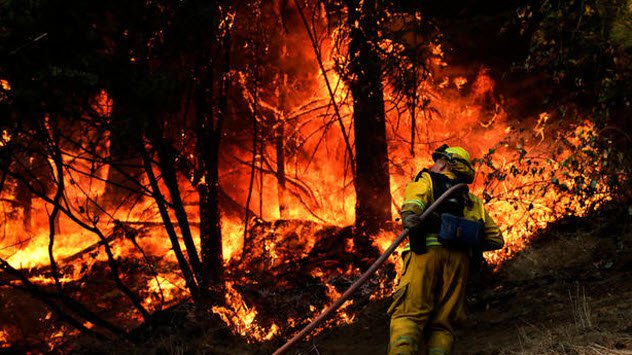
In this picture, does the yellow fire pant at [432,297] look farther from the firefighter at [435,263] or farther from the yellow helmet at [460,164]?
the yellow helmet at [460,164]

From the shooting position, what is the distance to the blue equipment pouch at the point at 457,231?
4289 mm

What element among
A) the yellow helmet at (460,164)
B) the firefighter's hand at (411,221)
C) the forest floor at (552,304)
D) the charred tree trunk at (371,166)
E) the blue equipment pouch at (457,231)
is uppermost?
the charred tree trunk at (371,166)

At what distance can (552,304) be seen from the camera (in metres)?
5.75

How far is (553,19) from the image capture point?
740 cm

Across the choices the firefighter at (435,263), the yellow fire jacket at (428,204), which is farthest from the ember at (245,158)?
the firefighter at (435,263)

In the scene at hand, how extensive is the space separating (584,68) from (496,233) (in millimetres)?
4346

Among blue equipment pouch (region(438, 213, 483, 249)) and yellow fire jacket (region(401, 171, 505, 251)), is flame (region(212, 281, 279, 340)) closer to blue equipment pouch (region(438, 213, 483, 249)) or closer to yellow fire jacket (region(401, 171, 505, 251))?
yellow fire jacket (region(401, 171, 505, 251))

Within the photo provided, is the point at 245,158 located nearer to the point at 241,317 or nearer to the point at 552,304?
A: the point at 241,317

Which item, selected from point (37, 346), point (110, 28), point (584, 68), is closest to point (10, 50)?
point (110, 28)

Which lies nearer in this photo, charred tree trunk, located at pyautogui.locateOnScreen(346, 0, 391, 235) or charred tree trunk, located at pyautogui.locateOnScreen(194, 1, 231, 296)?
charred tree trunk, located at pyautogui.locateOnScreen(194, 1, 231, 296)

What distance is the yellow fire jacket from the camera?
4.29 metres

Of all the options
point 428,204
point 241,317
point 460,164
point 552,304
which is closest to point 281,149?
point 241,317

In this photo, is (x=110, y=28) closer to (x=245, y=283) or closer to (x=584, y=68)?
(x=245, y=283)

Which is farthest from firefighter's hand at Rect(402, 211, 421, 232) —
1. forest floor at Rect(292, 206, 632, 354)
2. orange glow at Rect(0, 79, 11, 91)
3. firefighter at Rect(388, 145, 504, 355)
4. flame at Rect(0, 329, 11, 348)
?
A: flame at Rect(0, 329, 11, 348)
